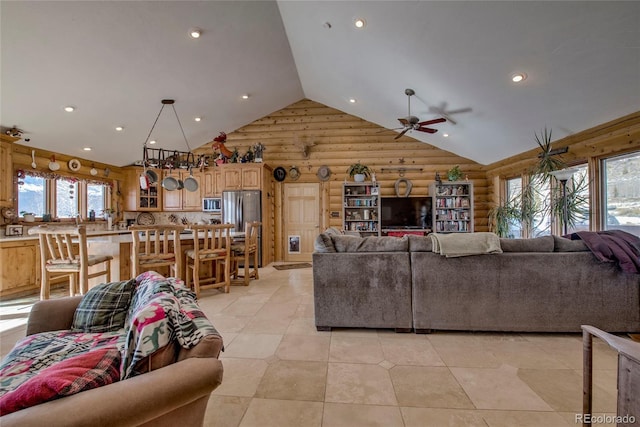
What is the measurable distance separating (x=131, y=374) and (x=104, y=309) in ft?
3.16

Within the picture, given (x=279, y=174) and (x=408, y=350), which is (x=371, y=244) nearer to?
(x=408, y=350)

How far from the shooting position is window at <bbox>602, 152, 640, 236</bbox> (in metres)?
3.23

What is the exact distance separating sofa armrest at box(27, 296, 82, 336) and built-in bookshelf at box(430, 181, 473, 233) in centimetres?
614

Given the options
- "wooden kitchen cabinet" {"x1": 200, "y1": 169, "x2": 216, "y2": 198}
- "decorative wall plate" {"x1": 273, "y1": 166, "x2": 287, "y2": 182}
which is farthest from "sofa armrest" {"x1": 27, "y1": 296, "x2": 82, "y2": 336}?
"decorative wall plate" {"x1": 273, "y1": 166, "x2": 287, "y2": 182}

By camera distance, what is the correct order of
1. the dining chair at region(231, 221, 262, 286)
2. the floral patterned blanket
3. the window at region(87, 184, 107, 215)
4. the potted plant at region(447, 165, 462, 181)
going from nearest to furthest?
1. the floral patterned blanket
2. the dining chair at region(231, 221, 262, 286)
3. the window at region(87, 184, 107, 215)
4. the potted plant at region(447, 165, 462, 181)

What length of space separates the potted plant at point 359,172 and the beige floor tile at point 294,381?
4.73m

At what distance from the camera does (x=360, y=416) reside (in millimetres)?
1512

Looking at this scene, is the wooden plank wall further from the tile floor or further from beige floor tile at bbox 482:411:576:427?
beige floor tile at bbox 482:411:576:427

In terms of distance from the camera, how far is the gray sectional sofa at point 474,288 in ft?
7.92

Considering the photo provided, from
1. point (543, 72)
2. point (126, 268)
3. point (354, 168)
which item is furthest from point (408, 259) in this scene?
point (354, 168)

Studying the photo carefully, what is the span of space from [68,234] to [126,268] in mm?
792

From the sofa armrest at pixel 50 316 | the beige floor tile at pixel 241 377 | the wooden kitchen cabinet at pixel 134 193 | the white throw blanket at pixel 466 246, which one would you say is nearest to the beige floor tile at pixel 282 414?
the beige floor tile at pixel 241 377

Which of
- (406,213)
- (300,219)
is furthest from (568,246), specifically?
(300,219)

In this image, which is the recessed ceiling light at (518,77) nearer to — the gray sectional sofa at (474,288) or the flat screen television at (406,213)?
the gray sectional sofa at (474,288)
